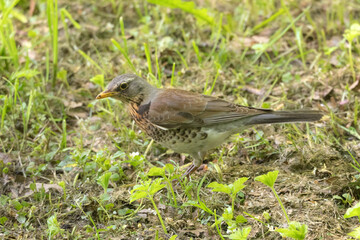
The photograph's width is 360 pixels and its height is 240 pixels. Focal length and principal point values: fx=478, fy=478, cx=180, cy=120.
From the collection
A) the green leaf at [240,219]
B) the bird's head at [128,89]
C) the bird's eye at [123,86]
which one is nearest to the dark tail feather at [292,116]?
the green leaf at [240,219]

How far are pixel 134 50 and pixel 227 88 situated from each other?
54.1 inches

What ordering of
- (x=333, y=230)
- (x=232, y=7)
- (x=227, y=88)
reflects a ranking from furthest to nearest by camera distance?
(x=232, y=7) → (x=227, y=88) → (x=333, y=230)

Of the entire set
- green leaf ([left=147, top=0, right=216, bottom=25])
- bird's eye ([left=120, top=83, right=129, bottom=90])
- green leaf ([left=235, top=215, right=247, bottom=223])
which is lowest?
green leaf ([left=235, top=215, right=247, bottom=223])

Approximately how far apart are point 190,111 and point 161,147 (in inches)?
27.9

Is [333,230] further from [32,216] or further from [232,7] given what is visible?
[232,7]

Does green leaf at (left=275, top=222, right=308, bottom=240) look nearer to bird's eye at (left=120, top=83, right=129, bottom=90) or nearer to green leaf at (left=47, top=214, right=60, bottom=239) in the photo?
green leaf at (left=47, top=214, right=60, bottom=239)

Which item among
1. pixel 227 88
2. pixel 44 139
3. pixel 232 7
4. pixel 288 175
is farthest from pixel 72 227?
pixel 232 7

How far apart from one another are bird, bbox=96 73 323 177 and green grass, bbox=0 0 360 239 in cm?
27

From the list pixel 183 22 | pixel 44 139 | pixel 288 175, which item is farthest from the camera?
pixel 183 22

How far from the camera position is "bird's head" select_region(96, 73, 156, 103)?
444cm

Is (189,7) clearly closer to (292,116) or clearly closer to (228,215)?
(292,116)

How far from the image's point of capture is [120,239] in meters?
3.66

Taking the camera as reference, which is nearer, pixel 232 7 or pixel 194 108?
pixel 194 108

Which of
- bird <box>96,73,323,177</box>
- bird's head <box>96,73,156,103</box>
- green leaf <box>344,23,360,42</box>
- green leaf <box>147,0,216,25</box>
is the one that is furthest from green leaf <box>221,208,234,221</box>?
green leaf <box>147,0,216,25</box>
